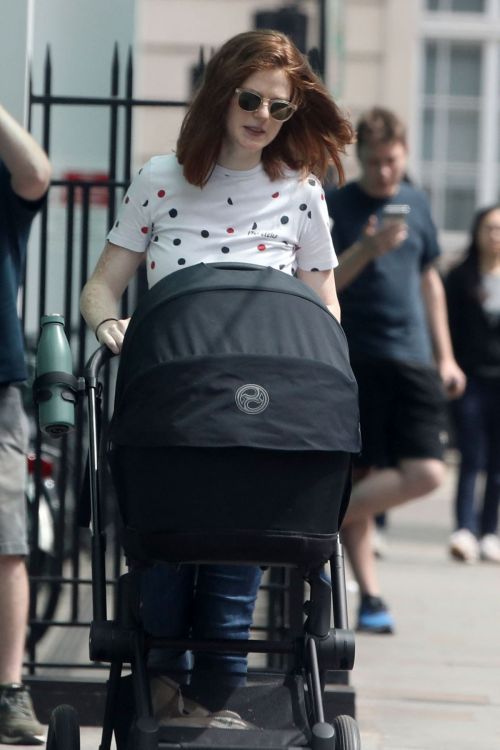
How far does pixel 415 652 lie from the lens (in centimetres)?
651

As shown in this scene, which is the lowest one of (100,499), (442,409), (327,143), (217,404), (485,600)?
(485,600)

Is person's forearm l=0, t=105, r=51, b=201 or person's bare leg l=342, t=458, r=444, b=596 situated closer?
person's forearm l=0, t=105, r=51, b=201

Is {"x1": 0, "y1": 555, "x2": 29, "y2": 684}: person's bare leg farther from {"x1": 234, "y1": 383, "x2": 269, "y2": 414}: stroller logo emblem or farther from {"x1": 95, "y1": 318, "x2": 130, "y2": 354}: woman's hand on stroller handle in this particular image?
{"x1": 234, "y1": 383, "x2": 269, "y2": 414}: stroller logo emblem

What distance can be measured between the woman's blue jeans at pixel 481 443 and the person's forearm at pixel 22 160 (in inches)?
205

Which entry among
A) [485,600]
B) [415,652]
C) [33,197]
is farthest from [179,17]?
[33,197]

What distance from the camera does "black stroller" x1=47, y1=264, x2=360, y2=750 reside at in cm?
336

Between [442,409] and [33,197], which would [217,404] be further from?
[442,409]

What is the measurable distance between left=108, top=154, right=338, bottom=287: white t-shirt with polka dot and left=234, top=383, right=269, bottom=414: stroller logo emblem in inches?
23.6

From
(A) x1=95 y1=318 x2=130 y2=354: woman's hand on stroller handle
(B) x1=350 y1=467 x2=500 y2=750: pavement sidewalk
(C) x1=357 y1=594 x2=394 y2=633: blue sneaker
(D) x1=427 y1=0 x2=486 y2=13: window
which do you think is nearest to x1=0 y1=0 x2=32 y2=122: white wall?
(A) x1=95 y1=318 x2=130 y2=354: woman's hand on stroller handle

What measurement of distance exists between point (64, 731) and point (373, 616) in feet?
10.3

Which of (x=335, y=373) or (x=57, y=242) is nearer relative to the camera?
(x=335, y=373)

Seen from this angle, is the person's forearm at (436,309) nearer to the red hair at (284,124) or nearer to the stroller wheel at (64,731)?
the red hair at (284,124)

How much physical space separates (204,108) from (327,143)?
0.32 m

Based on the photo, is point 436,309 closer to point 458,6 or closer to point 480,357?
point 480,357
